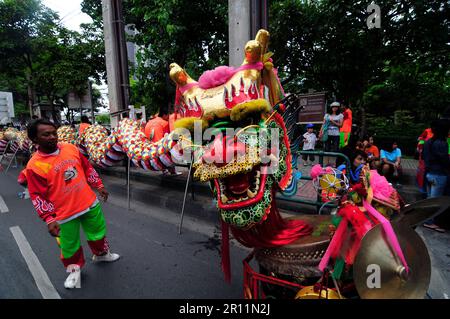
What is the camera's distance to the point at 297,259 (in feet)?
5.70

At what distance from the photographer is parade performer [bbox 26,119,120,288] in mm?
2553

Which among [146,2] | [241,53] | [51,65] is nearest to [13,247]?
[241,53]

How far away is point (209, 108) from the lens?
72.2 inches

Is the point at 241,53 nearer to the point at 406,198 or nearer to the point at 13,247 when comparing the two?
the point at 406,198

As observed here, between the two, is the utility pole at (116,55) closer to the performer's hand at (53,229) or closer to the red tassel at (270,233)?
the performer's hand at (53,229)

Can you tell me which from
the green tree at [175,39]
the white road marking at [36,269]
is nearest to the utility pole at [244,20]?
the green tree at [175,39]

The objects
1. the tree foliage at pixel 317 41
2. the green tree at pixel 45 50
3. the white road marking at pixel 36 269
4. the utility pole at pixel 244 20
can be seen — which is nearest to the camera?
the white road marking at pixel 36 269

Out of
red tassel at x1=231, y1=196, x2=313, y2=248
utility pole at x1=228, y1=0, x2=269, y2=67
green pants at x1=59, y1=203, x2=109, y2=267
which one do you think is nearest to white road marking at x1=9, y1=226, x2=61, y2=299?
green pants at x1=59, y1=203, x2=109, y2=267

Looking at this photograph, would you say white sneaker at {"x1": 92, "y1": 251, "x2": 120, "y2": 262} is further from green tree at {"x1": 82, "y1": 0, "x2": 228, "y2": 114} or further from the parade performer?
green tree at {"x1": 82, "y1": 0, "x2": 228, "y2": 114}

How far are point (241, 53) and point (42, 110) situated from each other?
43.4 feet

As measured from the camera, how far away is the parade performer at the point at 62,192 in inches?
101

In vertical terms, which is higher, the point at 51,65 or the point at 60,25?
the point at 60,25

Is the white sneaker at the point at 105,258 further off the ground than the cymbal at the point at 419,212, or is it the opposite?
the cymbal at the point at 419,212
